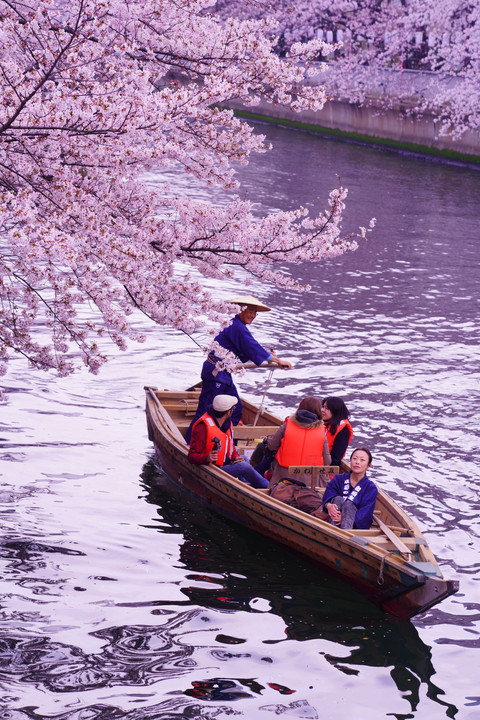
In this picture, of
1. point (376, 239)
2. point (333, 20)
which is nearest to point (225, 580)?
point (376, 239)

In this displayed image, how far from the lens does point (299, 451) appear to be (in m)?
10.9

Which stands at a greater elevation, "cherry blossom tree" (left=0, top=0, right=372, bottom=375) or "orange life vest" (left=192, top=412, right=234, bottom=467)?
"cherry blossom tree" (left=0, top=0, right=372, bottom=375)

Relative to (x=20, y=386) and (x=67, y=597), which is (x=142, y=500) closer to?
(x=67, y=597)

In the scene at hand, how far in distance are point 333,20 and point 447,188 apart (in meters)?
25.8

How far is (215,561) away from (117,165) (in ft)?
14.1

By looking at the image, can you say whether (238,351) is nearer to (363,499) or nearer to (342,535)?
(363,499)

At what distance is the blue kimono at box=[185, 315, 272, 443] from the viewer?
11.3 metres

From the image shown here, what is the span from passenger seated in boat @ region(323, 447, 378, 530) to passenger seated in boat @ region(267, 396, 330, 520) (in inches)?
18.8

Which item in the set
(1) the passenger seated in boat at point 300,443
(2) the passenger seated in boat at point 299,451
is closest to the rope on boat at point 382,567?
(2) the passenger seated in boat at point 299,451

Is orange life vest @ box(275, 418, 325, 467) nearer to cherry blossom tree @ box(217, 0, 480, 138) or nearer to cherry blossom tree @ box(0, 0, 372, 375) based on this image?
cherry blossom tree @ box(0, 0, 372, 375)

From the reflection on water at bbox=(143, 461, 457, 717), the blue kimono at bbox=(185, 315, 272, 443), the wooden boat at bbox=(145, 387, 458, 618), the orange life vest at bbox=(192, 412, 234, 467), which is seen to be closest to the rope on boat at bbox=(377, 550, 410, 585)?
the wooden boat at bbox=(145, 387, 458, 618)

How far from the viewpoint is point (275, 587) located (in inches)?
393

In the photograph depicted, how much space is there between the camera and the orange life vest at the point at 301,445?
10.9 meters

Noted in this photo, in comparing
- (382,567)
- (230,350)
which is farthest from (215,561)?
(230,350)
